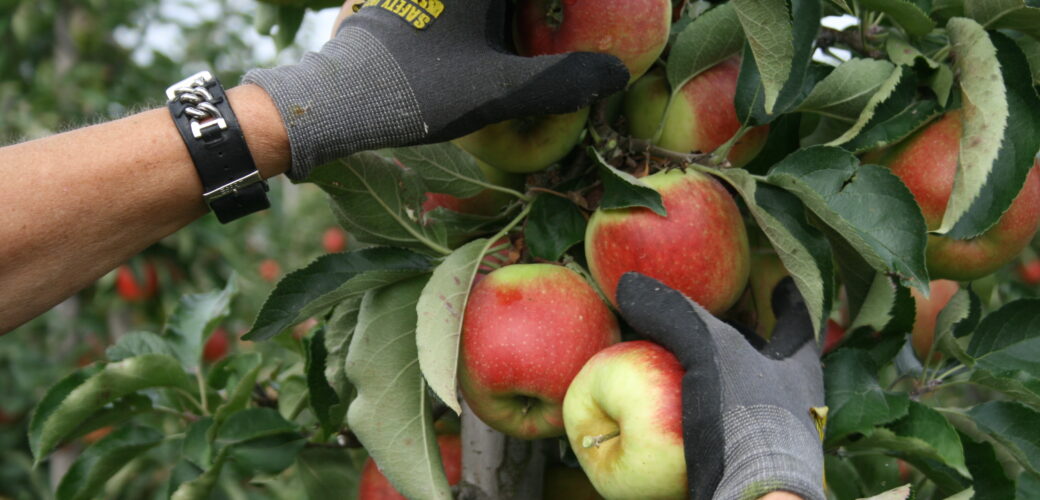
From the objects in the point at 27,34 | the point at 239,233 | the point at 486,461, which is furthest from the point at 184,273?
the point at 486,461

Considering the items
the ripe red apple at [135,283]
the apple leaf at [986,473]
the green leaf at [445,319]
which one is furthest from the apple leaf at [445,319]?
the ripe red apple at [135,283]

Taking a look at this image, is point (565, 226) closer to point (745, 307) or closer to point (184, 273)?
point (745, 307)

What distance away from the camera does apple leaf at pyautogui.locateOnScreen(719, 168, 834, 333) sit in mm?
814

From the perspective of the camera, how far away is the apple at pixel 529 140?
91 centimetres

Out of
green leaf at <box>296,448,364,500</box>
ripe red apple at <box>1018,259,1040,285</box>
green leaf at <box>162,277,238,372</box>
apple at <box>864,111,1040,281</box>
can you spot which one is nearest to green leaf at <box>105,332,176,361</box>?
green leaf at <box>162,277,238,372</box>

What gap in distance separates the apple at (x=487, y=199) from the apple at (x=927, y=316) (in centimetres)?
57

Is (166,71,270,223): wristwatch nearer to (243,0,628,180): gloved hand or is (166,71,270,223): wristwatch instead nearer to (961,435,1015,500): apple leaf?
(243,0,628,180): gloved hand

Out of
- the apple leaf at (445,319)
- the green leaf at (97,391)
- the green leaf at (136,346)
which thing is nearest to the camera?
the apple leaf at (445,319)

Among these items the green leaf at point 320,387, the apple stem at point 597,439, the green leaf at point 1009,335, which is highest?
the apple stem at point 597,439

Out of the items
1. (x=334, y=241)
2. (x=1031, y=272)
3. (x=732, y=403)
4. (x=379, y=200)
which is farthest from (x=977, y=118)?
(x=334, y=241)

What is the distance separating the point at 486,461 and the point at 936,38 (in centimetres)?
68

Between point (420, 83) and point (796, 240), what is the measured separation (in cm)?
38

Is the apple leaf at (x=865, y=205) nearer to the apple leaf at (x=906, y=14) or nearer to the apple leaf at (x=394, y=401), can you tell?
the apple leaf at (x=906, y=14)

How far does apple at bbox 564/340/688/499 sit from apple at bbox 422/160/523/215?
0.28 meters
